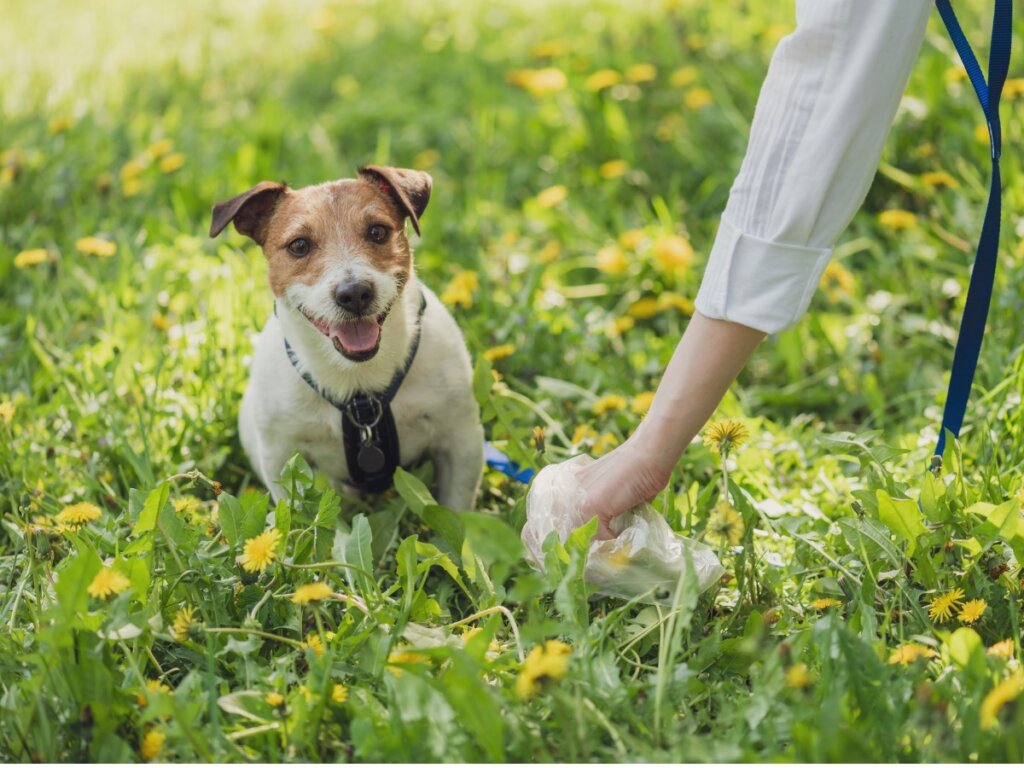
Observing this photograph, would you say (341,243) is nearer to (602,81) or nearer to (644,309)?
(644,309)

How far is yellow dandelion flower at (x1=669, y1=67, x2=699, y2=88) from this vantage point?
16.1 feet

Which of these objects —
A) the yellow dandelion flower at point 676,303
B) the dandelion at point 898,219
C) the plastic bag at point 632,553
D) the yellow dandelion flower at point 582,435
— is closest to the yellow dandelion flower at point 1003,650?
the plastic bag at point 632,553

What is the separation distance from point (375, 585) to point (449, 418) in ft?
2.34

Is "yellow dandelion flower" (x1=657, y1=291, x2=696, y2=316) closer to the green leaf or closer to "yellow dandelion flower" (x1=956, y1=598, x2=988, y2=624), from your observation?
the green leaf

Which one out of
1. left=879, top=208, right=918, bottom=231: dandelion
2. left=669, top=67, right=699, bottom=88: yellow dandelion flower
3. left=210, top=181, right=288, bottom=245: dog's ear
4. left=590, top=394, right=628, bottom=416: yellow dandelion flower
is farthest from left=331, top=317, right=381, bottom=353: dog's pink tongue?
left=669, top=67, right=699, bottom=88: yellow dandelion flower

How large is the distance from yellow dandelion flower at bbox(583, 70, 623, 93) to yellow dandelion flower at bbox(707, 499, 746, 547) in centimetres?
275

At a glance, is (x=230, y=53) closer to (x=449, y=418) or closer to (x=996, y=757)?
(x=449, y=418)

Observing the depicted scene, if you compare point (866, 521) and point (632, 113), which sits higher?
point (632, 113)

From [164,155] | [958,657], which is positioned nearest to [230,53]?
[164,155]

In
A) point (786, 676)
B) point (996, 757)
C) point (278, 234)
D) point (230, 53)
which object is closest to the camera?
point (996, 757)

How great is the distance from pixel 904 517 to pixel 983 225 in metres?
0.70

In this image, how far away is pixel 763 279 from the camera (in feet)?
6.36

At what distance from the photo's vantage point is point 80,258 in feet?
13.5

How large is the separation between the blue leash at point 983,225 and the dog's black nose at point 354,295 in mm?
1330
